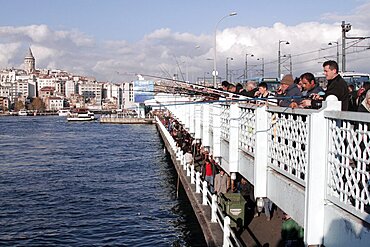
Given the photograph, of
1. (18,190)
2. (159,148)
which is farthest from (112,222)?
(159,148)

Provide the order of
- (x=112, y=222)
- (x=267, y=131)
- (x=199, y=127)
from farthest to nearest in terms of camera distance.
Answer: (x=199, y=127) < (x=112, y=222) < (x=267, y=131)

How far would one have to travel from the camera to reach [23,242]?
14961mm

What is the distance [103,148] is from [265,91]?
38.4 metres

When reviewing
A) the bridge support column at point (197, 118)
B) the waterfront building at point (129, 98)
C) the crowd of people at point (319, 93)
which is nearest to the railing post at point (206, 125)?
the bridge support column at point (197, 118)

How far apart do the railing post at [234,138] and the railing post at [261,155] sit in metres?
2.27

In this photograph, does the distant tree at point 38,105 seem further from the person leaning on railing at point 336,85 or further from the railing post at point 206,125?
the person leaning on railing at point 336,85

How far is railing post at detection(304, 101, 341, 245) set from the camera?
546 centimetres

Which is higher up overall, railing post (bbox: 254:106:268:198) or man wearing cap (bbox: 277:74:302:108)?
man wearing cap (bbox: 277:74:302:108)

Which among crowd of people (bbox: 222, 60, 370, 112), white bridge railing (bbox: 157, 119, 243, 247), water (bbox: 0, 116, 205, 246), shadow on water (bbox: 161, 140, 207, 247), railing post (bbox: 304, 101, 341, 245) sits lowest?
water (bbox: 0, 116, 205, 246)

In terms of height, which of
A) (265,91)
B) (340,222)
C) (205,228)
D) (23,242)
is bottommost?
(23,242)

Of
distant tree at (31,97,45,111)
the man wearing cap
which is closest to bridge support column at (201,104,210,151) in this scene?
the man wearing cap

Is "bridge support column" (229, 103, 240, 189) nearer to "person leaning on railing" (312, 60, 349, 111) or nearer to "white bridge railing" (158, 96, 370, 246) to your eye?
"white bridge railing" (158, 96, 370, 246)

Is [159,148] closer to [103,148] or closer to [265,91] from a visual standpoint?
[103,148]

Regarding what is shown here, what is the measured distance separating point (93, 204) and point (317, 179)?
51.6 feet
